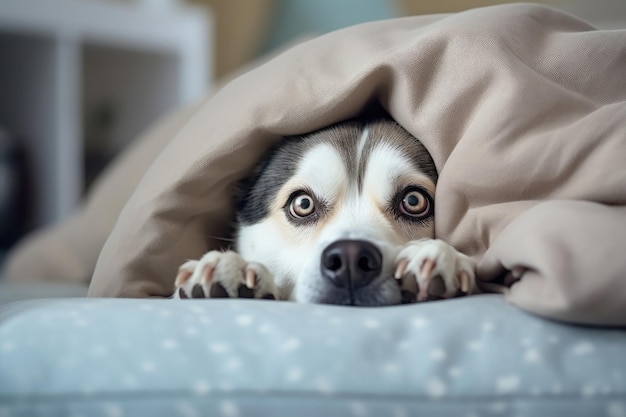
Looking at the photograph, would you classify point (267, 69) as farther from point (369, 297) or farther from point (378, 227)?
point (369, 297)

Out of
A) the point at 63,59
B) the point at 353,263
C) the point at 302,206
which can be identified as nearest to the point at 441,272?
the point at 353,263

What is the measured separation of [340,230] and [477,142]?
33 cm

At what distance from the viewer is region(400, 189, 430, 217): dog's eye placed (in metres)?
1.41

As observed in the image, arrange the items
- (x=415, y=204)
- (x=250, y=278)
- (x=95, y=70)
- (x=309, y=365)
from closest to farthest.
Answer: (x=309, y=365) → (x=250, y=278) → (x=415, y=204) → (x=95, y=70)

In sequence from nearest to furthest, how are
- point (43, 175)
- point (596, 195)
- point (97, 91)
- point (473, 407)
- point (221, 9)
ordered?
point (473, 407) → point (596, 195) → point (43, 175) → point (97, 91) → point (221, 9)

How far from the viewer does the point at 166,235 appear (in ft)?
4.38

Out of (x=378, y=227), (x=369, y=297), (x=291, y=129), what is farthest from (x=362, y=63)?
(x=369, y=297)

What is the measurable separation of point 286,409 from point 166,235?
0.65m

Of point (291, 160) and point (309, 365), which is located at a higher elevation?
point (291, 160)

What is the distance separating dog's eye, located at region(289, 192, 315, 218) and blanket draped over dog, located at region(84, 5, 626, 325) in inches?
5.2

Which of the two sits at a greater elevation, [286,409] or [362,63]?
[362,63]

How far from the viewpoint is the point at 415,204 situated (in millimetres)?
1415

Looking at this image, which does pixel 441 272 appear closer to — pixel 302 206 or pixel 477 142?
pixel 477 142

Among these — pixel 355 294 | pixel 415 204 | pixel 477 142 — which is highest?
pixel 477 142
